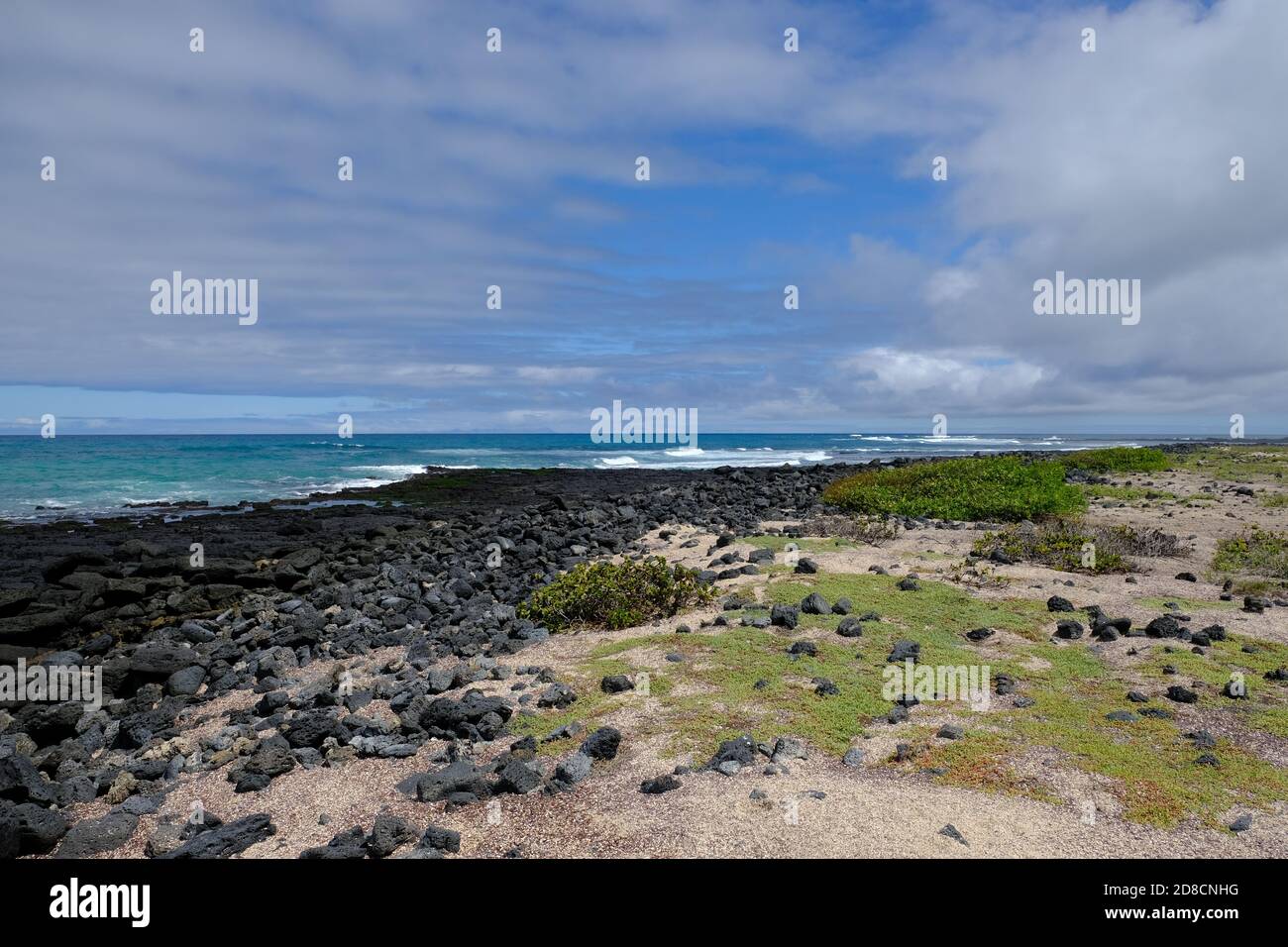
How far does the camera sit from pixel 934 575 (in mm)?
12234

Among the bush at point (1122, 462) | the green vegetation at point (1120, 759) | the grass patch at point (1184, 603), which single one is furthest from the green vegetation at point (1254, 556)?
the bush at point (1122, 462)

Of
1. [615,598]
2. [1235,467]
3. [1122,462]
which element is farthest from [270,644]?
[1235,467]

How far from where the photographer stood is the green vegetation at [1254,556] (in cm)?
1245

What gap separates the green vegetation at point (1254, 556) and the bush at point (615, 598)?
8954 mm

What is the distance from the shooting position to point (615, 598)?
10.7m

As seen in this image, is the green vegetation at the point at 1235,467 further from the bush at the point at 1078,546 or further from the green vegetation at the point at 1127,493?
the bush at the point at 1078,546

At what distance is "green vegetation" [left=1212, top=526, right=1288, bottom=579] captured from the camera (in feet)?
40.9

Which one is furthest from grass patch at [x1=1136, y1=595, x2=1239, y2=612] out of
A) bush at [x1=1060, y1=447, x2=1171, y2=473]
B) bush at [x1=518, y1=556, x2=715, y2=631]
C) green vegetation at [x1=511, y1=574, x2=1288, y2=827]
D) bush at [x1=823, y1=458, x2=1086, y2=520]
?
bush at [x1=1060, y1=447, x2=1171, y2=473]

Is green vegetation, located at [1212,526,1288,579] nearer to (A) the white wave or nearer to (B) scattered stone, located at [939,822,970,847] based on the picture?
(B) scattered stone, located at [939,822,970,847]

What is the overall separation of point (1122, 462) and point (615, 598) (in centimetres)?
3225

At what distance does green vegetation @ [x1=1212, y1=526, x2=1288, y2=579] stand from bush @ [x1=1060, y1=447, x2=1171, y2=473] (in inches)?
765

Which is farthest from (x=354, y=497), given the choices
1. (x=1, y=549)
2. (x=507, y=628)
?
(x=507, y=628)

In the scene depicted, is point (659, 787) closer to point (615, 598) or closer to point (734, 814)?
point (734, 814)

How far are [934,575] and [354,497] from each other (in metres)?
31.3
